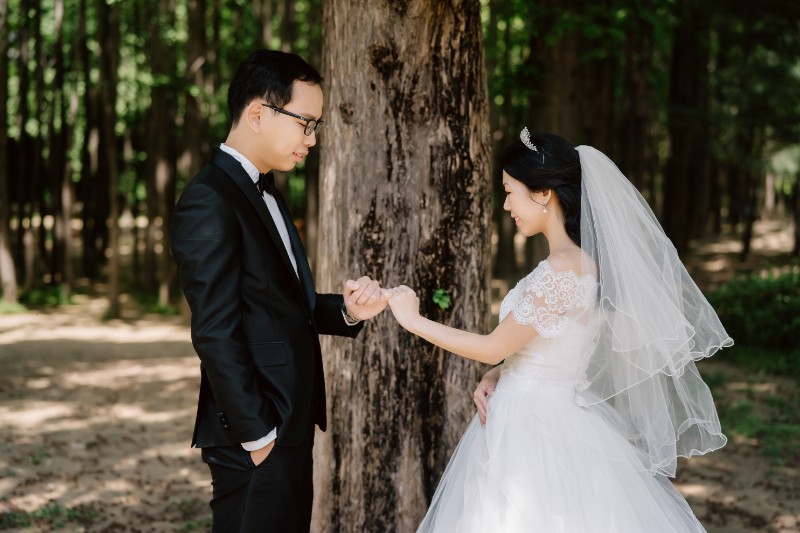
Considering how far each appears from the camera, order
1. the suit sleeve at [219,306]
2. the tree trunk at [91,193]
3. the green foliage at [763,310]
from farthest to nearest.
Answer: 1. the tree trunk at [91,193]
2. the green foliage at [763,310]
3. the suit sleeve at [219,306]

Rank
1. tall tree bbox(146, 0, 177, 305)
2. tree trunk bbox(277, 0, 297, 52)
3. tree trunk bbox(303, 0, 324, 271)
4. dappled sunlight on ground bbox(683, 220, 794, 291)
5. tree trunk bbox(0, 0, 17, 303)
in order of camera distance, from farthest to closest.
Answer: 1. dappled sunlight on ground bbox(683, 220, 794, 291)
2. tree trunk bbox(303, 0, 324, 271)
3. tree trunk bbox(0, 0, 17, 303)
4. tall tree bbox(146, 0, 177, 305)
5. tree trunk bbox(277, 0, 297, 52)

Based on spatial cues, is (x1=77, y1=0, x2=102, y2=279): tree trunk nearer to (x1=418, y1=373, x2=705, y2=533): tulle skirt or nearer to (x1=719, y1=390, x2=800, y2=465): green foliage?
(x1=719, y1=390, x2=800, y2=465): green foliage

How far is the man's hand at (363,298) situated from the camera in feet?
11.0

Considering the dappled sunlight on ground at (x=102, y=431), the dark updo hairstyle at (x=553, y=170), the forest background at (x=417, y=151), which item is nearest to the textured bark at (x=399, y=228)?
the forest background at (x=417, y=151)

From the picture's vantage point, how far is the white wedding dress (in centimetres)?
315

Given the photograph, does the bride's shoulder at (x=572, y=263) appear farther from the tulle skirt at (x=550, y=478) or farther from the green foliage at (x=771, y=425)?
the green foliage at (x=771, y=425)

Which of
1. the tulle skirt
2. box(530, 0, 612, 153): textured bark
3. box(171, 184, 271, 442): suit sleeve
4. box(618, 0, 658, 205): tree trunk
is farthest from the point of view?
box(618, 0, 658, 205): tree trunk

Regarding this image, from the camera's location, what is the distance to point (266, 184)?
3234 mm

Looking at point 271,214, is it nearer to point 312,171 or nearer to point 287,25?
point 287,25

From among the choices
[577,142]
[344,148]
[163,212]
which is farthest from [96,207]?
[344,148]

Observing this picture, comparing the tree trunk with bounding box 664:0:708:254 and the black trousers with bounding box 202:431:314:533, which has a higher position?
the tree trunk with bounding box 664:0:708:254

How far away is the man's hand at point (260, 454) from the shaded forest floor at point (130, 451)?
3267 mm

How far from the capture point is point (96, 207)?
2261 cm

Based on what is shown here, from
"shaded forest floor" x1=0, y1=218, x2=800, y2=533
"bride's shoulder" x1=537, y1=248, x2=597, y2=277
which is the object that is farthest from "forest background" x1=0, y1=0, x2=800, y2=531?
"bride's shoulder" x1=537, y1=248, x2=597, y2=277
